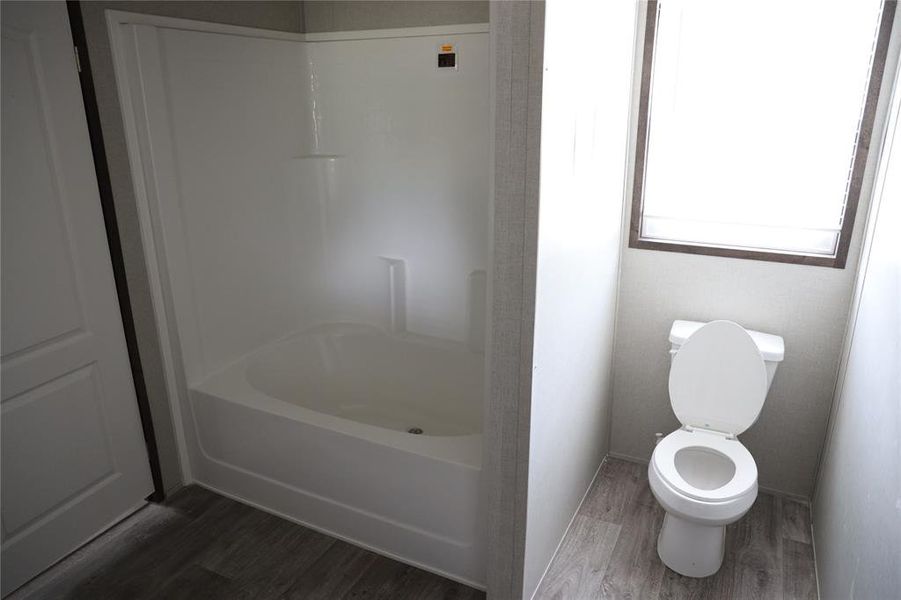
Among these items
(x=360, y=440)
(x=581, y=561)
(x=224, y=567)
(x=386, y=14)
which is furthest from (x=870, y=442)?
(x=386, y=14)

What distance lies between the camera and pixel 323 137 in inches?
117

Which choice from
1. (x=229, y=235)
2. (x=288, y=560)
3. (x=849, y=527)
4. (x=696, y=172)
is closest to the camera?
(x=849, y=527)

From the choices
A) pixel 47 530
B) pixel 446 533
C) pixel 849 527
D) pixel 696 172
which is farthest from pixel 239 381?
pixel 849 527

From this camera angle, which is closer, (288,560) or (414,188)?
(288,560)

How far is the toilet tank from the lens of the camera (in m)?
2.26

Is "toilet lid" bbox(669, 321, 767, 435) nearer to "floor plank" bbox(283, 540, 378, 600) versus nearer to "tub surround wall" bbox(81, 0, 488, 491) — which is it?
"floor plank" bbox(283, 540, 378, 600)

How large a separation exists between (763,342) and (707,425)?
Answer: 1.23 ft

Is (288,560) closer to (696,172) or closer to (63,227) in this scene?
(63,227)

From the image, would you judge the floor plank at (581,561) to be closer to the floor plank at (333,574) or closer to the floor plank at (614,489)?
the floor plank at (614,489)

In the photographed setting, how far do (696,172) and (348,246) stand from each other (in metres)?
1.64

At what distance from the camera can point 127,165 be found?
2.18 meters

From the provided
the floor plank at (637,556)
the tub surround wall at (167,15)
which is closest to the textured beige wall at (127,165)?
the tub surround wall at (167,15)

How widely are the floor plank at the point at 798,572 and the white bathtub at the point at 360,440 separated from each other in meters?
1.04

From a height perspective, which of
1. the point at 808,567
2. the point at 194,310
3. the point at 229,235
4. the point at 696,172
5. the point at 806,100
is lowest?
the point at 808,567
